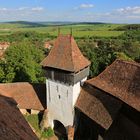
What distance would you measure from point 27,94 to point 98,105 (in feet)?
35.0

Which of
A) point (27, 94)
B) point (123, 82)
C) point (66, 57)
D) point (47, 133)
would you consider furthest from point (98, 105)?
point (27, 94)

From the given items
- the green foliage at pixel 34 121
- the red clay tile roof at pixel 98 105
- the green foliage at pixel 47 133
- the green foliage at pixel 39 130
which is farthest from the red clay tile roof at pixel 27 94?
the red clay tile roof at pixel 98 105

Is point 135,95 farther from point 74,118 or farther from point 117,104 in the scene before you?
point 74,118

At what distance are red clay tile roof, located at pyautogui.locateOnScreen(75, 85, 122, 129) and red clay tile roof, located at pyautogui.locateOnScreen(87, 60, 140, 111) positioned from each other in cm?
96

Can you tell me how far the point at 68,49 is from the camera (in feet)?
89.6

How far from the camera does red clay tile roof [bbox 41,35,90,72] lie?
2653 centimetres

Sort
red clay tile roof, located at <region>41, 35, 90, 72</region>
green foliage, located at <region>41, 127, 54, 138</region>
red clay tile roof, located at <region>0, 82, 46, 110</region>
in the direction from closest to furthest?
1. red clay tile roof, located at <region>41, 35, 90, 72</region>
2. green foliage, located at <region>41, 127, 54, 138</region>
3. red clay tile roof, located at <region>0, 82, 46, 110</region>

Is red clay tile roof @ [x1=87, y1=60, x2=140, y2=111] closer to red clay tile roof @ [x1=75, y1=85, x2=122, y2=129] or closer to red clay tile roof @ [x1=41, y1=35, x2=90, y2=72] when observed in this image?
red clay tile roof @ [x1=75, y1=85, x2=122, y2=129]

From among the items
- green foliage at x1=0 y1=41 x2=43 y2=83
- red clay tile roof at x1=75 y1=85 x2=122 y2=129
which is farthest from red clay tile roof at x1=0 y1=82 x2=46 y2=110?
green foliage at x1=0 y1=41 x2=43 y2=83

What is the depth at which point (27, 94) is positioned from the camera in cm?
3238

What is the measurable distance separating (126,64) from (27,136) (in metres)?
17.1

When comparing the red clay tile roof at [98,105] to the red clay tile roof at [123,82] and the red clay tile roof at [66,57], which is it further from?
the red clay tile roof at [66,57]

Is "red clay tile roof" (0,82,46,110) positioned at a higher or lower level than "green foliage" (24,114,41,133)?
higher

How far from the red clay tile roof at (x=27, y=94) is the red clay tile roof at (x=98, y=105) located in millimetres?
6023
